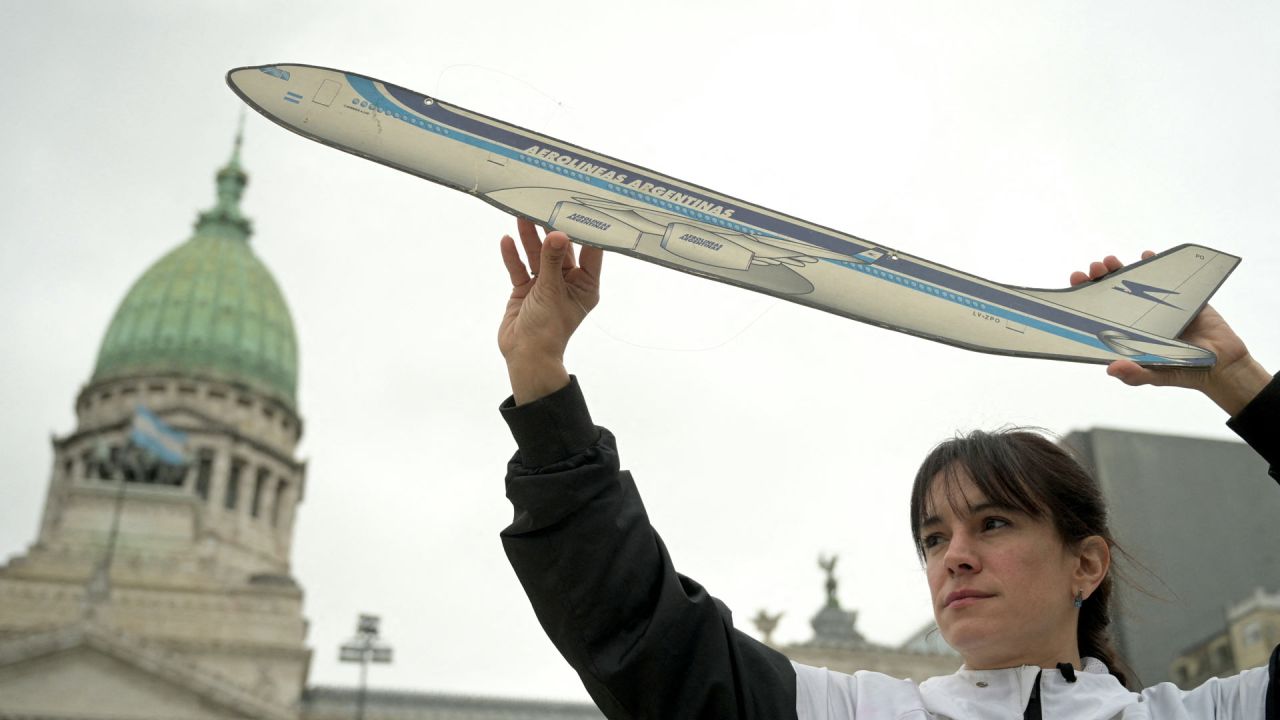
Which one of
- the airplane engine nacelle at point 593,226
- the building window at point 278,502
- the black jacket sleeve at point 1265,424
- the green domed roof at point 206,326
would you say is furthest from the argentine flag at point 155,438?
the black jacket sleeve at point 1265,424

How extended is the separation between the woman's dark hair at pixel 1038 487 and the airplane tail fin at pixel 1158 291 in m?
0.47

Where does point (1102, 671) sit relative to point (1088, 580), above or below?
below

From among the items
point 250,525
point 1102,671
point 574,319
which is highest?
point 250,525

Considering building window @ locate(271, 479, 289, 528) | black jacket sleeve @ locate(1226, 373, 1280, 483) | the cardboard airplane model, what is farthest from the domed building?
black jacket sleeve @ locate(1226, 373, 1280, 483)

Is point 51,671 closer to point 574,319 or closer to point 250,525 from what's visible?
point 250,525

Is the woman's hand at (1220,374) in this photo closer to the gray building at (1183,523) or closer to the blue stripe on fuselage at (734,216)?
the blue stripe on fuselage at (734,216)

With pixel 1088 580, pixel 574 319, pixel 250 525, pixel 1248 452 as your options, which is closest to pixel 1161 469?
pixel 1248 452

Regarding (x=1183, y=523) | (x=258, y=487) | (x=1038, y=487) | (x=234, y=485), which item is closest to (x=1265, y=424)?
(x=1038, y=487)

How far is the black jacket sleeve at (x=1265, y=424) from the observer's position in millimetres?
3609

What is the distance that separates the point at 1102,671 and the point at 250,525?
255 feet

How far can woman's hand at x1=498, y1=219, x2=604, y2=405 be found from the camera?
340 cm

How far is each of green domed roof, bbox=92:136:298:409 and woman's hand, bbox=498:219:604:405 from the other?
80719mm

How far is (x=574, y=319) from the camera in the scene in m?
3.55

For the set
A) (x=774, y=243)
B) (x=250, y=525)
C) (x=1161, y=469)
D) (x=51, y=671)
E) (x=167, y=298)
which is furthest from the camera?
(x=167, y=298)
